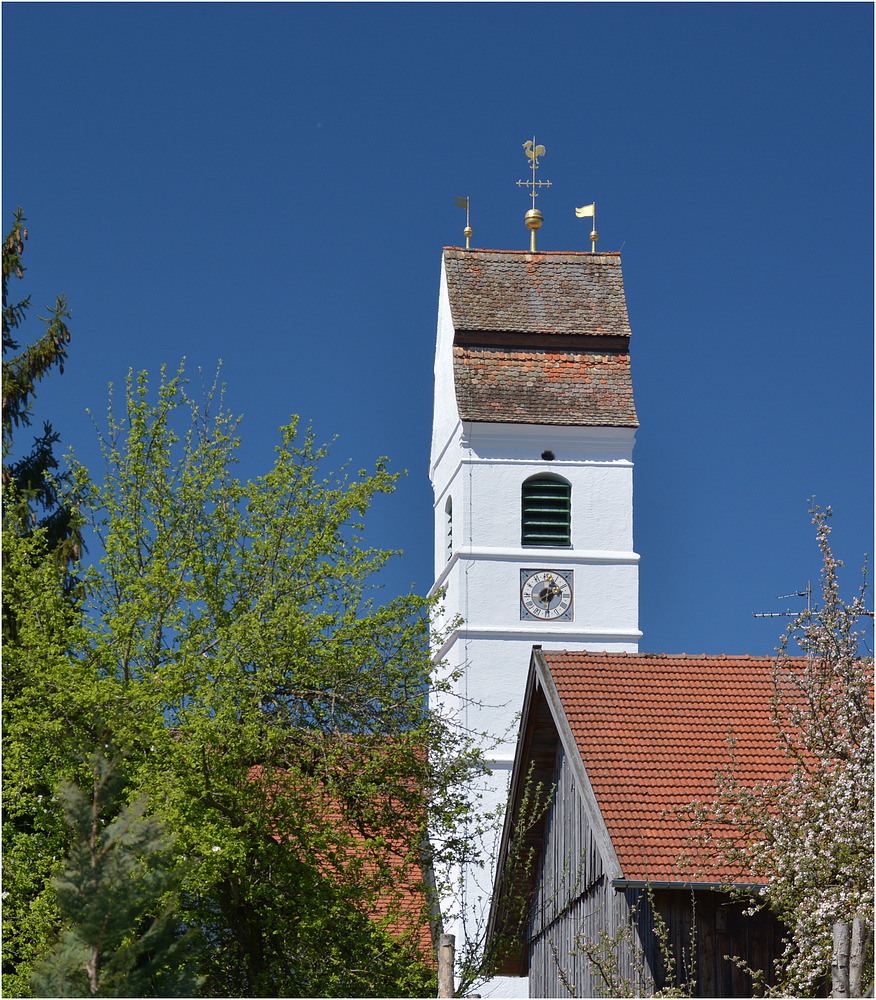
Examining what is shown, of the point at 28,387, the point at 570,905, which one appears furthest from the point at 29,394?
the point at 570,905

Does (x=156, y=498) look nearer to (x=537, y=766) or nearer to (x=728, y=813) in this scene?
(x=537, y=766)

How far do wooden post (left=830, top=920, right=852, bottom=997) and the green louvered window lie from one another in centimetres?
2598

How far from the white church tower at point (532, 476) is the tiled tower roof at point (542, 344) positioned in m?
0.03

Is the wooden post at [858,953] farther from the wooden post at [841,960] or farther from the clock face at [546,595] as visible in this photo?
the clock face at [546,595]

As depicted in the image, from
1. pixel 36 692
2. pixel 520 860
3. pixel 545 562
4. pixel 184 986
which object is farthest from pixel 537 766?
pixel 545 562

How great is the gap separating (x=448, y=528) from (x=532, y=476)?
2.81 m

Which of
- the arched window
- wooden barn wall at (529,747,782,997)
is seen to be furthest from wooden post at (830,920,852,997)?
the arched window

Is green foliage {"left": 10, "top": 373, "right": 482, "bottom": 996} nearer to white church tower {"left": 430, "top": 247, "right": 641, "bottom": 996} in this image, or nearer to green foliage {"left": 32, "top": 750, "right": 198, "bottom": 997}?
green foliage {"left": 32, "top": 750, "right": 198, "bottom": 997}

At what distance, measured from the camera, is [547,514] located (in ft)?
117

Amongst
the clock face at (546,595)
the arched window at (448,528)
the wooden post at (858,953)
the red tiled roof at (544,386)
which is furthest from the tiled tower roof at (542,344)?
the wooden post at (858,953)

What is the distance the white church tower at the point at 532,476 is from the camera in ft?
113

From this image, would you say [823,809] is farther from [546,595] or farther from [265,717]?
[546,595]

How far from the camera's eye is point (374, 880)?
1759 cm

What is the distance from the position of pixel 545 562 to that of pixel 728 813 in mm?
22897
